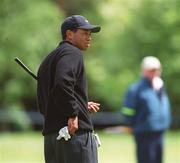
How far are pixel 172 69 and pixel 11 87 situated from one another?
22.7 feet

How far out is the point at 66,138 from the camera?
7.02 meters

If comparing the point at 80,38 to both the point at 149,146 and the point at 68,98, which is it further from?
the point at 149,146

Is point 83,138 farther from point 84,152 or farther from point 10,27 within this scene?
point 10,27

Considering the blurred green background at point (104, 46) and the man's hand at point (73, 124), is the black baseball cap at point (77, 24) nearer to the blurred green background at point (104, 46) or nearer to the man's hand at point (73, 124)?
the man's hand at point (73, 124)

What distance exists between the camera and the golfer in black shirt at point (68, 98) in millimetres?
6926

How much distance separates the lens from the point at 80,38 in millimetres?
7262

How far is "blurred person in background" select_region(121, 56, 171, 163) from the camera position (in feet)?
38.4

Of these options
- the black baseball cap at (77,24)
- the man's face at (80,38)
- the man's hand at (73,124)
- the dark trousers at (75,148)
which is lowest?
the dark trousers at (75,148)

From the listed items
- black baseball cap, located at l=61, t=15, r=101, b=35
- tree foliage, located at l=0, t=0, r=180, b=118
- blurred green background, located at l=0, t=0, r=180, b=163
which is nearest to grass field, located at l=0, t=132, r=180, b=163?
black baseball cap, located at l=61, t=15, r=101, b=35

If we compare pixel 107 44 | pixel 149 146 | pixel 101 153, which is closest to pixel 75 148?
pixel 149 146

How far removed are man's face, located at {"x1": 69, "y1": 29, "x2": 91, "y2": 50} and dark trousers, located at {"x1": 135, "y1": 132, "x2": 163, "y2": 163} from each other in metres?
4.63

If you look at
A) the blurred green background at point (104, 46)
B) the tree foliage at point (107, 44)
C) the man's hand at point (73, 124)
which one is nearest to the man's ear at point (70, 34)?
the man's hand at point (73, 124)

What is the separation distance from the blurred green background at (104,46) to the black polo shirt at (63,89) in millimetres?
26638

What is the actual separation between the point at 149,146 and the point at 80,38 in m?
4.73
